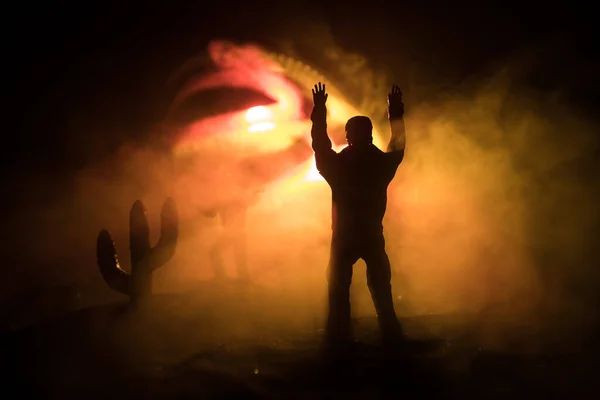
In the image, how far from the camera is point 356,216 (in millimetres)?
5793

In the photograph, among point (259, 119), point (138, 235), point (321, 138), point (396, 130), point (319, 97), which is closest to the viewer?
point (321, 138)

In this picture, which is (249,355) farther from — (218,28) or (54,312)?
(218,28)

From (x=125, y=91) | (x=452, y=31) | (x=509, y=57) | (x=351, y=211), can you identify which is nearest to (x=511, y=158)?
(x=509, y=57)

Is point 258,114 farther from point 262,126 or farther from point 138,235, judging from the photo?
point 138,235

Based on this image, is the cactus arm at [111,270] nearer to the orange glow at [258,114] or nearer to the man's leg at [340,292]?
the man's leg at [340,292]

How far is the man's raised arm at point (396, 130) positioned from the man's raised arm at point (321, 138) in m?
0.77

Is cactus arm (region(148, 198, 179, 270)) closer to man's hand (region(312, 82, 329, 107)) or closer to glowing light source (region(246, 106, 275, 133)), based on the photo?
man's hand (region(312, 82, 329, 107))

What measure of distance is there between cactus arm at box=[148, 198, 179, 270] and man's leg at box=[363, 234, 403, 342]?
299 centimetres

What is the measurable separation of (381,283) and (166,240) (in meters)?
3.23

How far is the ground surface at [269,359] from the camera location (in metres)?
4.62

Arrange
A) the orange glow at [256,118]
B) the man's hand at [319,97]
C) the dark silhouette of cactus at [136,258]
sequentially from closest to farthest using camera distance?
the man's hand at [319,97] < the dark silhouette of cactus at [136,258] < the orange glow at [256,118]

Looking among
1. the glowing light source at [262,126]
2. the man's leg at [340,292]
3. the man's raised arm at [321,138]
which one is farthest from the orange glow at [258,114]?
the man's leg at [340,292]

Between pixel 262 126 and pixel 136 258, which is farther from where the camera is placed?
pixel 262 126

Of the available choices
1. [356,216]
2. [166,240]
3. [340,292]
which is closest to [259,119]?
[166,240]
